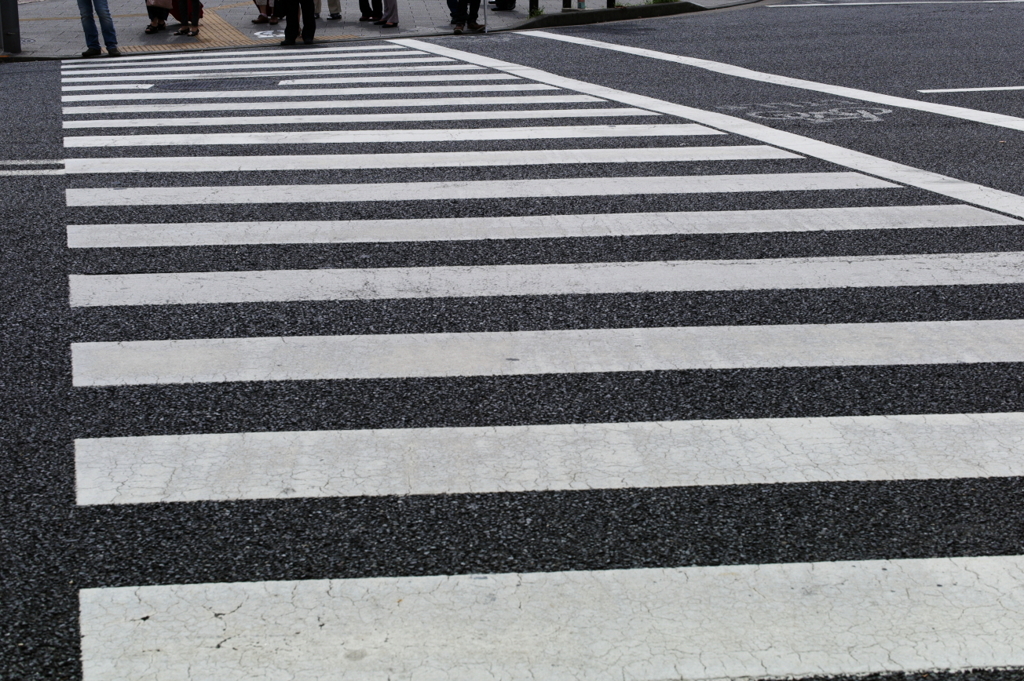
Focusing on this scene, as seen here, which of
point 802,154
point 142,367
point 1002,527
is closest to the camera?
point 1002,527

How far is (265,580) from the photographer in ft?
9.89

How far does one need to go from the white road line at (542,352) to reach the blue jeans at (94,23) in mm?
11816

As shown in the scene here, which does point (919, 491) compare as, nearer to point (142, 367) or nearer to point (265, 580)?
point (265, 580)

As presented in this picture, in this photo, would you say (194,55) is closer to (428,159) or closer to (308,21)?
(308,21)

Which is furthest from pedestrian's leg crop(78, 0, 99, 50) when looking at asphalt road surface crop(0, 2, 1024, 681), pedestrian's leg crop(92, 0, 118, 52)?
asphalt road surface crop(0, 2, 1024, 681)

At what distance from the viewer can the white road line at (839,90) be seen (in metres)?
9.25

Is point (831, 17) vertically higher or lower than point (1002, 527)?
higher

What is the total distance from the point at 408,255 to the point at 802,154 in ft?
11.4

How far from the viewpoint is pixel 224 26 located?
1803 cm

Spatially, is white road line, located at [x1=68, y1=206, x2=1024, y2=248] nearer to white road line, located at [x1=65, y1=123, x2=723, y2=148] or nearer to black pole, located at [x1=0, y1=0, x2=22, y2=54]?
white road line, located at [x1=65, y1=123, x2=723, y2=148]

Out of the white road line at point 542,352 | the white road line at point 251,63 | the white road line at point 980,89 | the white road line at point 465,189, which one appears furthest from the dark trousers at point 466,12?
the white road line at point 542,352

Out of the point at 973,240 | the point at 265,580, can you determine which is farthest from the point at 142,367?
the point at 973,240

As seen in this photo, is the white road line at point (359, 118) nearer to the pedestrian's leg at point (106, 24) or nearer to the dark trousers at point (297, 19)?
the pedestrian's leg at point (106, 24)

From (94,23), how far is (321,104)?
6.15m
